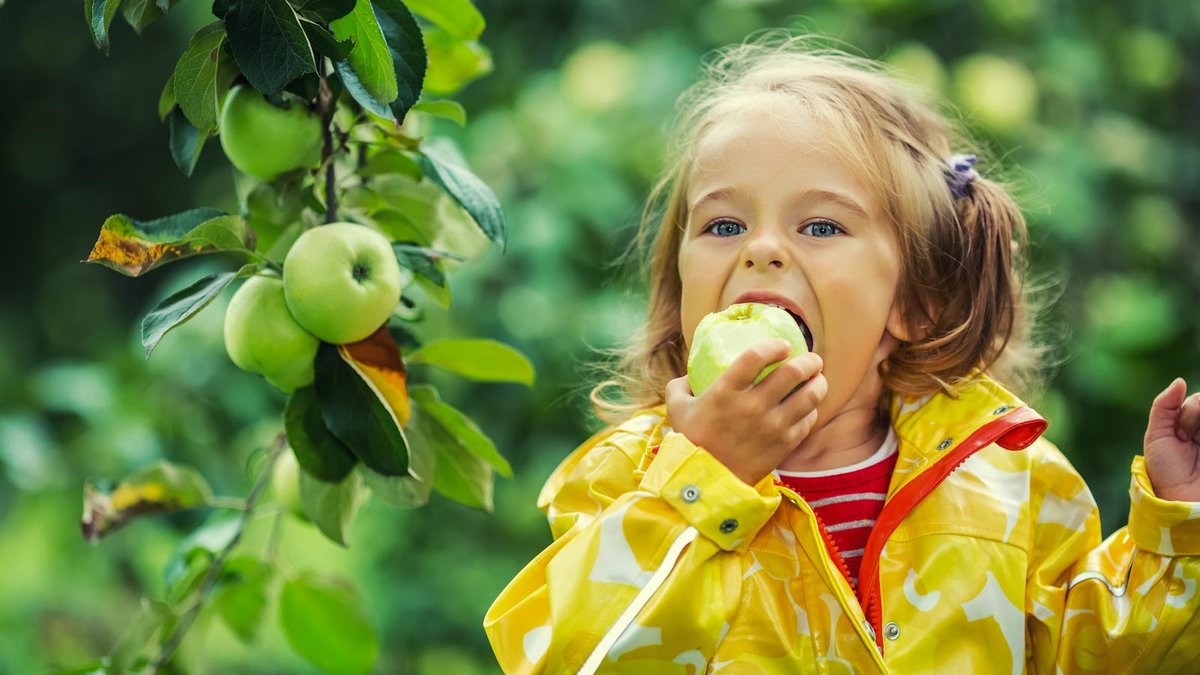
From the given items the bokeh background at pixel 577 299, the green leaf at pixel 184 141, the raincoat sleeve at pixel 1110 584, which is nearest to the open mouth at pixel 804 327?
the raincoat sleeve at pixel 1110 584

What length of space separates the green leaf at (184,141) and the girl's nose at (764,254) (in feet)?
1.25

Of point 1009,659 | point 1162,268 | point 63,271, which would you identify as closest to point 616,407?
point 1009,659

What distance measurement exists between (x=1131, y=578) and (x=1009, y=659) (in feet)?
0.34

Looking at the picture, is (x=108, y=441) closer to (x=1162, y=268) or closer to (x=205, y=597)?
(x=205, y=597)

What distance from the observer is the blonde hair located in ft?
3.29

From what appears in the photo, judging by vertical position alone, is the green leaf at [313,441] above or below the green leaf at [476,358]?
above

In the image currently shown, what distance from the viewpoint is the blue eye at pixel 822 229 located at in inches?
37.2

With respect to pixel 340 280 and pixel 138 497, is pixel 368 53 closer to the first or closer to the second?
pixel 340 280

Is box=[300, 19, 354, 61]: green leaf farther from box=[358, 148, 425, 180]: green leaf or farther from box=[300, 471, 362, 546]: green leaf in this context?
box=[300, 471, 362, 546]: green leaf

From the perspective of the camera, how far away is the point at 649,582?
79cm

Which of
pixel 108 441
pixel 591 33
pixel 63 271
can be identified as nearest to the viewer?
pixel 108 441

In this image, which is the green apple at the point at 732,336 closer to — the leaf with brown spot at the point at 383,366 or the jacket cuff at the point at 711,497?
the jacket cuff at the point at 711,497

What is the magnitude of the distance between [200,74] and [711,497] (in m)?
0.41

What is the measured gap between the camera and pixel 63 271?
2.63m
